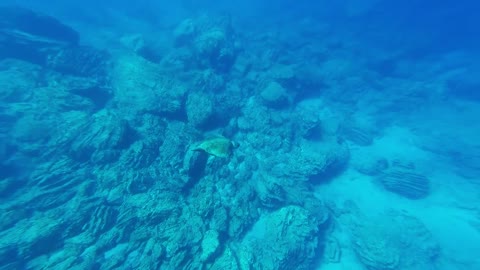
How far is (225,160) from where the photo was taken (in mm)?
8828

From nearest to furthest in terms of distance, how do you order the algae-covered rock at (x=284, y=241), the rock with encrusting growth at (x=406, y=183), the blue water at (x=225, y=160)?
the blue water at (x=225, y=160) → the algae-covered rock at (x=284, y=241) → the rock with encrusting growth at (x=406, y=183)

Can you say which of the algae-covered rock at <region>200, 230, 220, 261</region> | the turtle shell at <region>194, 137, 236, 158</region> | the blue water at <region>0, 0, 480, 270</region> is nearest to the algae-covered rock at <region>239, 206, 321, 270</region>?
the blue water at <region>0, 0, 480, 270</region>

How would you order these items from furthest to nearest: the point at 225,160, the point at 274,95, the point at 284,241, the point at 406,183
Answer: the point at 274,95 → the point at 406,183 → the point at 225,160 → the point at 284,241

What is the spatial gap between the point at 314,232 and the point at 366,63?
50.5 feet

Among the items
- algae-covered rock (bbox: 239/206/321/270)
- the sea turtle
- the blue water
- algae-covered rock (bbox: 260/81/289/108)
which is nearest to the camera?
the sea turtle

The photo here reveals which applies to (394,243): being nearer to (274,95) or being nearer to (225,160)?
(225,160)

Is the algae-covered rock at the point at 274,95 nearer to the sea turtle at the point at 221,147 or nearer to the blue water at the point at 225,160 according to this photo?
the blue water at the point at 225,160

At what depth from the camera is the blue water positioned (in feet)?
21.8

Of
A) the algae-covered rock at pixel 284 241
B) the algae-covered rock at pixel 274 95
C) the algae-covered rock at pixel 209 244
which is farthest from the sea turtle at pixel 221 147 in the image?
the algae-covered rock at pixel 274 95

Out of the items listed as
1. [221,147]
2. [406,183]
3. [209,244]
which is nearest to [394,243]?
[406,183]

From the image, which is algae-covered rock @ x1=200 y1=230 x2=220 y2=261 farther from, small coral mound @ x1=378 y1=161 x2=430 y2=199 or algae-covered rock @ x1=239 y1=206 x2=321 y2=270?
small coral mound @ x1=378 y1=161 x2=430 y2=199

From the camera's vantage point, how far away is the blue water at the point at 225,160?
21.8 ft

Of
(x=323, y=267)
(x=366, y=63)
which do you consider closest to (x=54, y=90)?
(x=323, y=267)

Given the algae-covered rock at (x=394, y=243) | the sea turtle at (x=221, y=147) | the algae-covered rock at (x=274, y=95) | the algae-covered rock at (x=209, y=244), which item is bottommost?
the algae-covered rock at (x=394, y=243)
